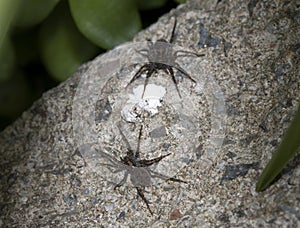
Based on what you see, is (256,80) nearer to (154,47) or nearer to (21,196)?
(154,47)

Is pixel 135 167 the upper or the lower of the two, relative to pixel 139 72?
lower

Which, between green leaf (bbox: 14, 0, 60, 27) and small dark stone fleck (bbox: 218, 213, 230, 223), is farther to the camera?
green leaf (bbox: 14, 0, 60, 27)

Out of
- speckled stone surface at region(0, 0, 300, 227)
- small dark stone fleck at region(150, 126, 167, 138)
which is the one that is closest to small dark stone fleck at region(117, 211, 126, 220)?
speckled stone surface at region(0, 0, 300, 227)

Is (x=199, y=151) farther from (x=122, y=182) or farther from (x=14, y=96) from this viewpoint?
(x=14, y=96)

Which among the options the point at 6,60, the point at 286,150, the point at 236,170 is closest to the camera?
the point at 286,150

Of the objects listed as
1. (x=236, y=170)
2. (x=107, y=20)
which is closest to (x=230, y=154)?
(x=236, y=170)

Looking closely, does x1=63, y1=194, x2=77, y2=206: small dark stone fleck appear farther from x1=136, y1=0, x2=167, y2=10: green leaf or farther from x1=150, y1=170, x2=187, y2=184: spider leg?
x1=136, y1=0, x2=167, y2=10: green leaf

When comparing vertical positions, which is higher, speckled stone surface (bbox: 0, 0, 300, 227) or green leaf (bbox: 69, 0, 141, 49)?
green leaf (bbox: 69, 0, 141, 49)
